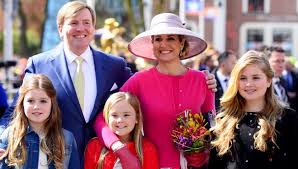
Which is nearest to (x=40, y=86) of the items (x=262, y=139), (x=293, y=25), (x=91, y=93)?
(x=91, y=93)

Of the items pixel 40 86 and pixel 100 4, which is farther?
pixel 100 4

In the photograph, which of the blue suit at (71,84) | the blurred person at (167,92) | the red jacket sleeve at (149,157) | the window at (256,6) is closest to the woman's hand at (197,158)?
the blurred person at (167,92)

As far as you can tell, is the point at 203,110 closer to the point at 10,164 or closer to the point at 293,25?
the point at 10,164

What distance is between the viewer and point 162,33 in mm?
3898

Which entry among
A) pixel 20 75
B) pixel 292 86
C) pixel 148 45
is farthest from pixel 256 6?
pixel 148 45

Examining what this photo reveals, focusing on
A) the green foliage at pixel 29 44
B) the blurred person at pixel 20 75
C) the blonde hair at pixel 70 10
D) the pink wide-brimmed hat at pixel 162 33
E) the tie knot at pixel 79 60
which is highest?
the blonde hair at pixel 70 10

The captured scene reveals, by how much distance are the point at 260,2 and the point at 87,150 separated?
117 ft

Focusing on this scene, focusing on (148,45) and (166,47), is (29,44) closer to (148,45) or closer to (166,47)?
(148,45)

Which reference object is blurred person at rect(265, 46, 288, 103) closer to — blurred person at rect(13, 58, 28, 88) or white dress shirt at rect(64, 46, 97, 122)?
blurred person at rect(13, 58, 28, 88)

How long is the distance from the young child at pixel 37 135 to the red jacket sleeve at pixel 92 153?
8cm

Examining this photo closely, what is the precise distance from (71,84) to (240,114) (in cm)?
123

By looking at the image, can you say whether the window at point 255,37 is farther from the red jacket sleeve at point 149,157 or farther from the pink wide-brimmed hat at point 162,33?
the red jacket sleeve at point 149,157

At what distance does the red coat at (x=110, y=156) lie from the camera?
3.83 metres

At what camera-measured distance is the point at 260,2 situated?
38188 mm
